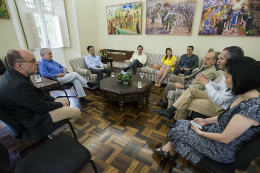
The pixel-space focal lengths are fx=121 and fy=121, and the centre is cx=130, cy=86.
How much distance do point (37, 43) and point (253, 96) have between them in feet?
17.4

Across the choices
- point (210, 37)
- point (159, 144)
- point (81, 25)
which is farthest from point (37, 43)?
point (210, 37)

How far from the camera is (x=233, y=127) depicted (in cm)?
86

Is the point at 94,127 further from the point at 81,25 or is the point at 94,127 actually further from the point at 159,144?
the point at 81,25

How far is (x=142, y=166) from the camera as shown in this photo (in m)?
1.46

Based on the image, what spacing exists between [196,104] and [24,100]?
2.13 metres

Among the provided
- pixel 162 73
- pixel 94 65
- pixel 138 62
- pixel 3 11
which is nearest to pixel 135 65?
pixel 138 62

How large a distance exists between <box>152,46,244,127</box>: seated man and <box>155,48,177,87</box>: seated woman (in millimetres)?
1777

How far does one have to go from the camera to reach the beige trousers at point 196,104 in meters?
1.68

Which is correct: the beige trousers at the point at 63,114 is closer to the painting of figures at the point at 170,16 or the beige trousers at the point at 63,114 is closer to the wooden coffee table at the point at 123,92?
the wooden coffee table at the point at 123,92

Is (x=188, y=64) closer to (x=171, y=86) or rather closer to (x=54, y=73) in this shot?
(x=171, y=86)

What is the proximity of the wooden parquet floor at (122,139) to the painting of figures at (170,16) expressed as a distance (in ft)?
9.37

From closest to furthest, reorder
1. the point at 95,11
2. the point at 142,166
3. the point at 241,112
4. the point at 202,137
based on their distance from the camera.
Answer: the point at 241,112
the point at 202,137
the point at 142,166
the point at 95,11

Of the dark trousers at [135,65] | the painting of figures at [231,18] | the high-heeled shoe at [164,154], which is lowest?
the high-heeled shoe at [164,154]

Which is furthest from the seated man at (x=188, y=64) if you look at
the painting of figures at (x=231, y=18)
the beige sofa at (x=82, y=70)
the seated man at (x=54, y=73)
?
the seated man at (x=54, y=73)
